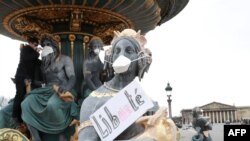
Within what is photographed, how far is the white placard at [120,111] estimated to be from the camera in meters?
4.56

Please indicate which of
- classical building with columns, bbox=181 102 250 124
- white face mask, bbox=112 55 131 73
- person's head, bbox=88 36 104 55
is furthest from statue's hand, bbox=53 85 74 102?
classical building with columns, bbox=181 102 250 124

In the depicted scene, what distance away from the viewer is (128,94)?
4625 mm

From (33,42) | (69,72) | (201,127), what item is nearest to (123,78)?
(69,72)

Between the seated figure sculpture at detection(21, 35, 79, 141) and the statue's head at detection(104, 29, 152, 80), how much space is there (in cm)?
302

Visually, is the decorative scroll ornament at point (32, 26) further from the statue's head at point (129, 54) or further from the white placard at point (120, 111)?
the white placard at point (120, 111)

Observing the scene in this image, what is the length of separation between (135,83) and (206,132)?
20.8 feet

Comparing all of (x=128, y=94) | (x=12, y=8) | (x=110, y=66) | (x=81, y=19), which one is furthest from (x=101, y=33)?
(x=128, y=94)

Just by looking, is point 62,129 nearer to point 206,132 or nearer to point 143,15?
point 143,15

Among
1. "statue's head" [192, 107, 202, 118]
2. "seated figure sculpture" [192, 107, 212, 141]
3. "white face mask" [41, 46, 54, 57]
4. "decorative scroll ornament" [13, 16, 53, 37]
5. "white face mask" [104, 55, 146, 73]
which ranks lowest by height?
"seated figure sculpture" [192, 107, 212, 141]

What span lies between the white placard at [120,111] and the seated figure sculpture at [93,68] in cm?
378

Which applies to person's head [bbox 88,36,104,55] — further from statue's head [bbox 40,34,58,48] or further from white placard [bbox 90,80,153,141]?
white placard [bbox 90,80,153,141]

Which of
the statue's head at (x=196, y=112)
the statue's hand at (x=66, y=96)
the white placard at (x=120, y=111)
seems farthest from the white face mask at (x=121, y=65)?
the statue's head at (x=196, y=112)

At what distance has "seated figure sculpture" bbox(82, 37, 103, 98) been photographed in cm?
844

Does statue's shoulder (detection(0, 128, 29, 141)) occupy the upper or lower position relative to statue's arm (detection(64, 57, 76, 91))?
lower
